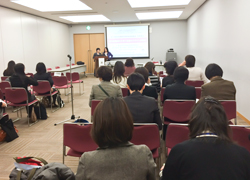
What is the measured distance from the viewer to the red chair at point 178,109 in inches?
109

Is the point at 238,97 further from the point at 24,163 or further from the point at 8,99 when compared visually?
the point at 8,99

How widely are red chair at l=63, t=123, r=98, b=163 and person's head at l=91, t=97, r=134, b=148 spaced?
37.8 inches

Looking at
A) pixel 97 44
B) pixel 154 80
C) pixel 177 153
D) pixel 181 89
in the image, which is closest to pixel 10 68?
pixel 154 80

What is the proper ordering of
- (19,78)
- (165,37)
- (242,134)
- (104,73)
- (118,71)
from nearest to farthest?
(242,134)
(104,73)
(118,71)
(19,78)
(165,37)

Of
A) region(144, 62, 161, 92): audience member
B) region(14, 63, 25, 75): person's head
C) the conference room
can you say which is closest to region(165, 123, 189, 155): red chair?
the conference room

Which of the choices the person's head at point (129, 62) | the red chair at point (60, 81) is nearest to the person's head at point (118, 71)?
the person's head at point (129, 62)

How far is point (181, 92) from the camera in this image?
3.01 metres

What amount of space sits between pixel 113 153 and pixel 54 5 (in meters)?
8.09

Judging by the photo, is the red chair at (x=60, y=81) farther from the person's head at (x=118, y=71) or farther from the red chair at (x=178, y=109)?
the red chair at (x=178, y=109)

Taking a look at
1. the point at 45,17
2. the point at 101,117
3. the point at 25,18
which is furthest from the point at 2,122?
the point at 45,17

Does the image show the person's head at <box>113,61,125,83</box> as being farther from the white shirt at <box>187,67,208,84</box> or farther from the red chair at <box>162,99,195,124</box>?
the white shirt at <box>187,67,208,84</box>

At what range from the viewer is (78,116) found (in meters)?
5.00

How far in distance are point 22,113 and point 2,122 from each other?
170 cm

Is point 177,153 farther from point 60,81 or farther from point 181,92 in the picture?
point 60,81
